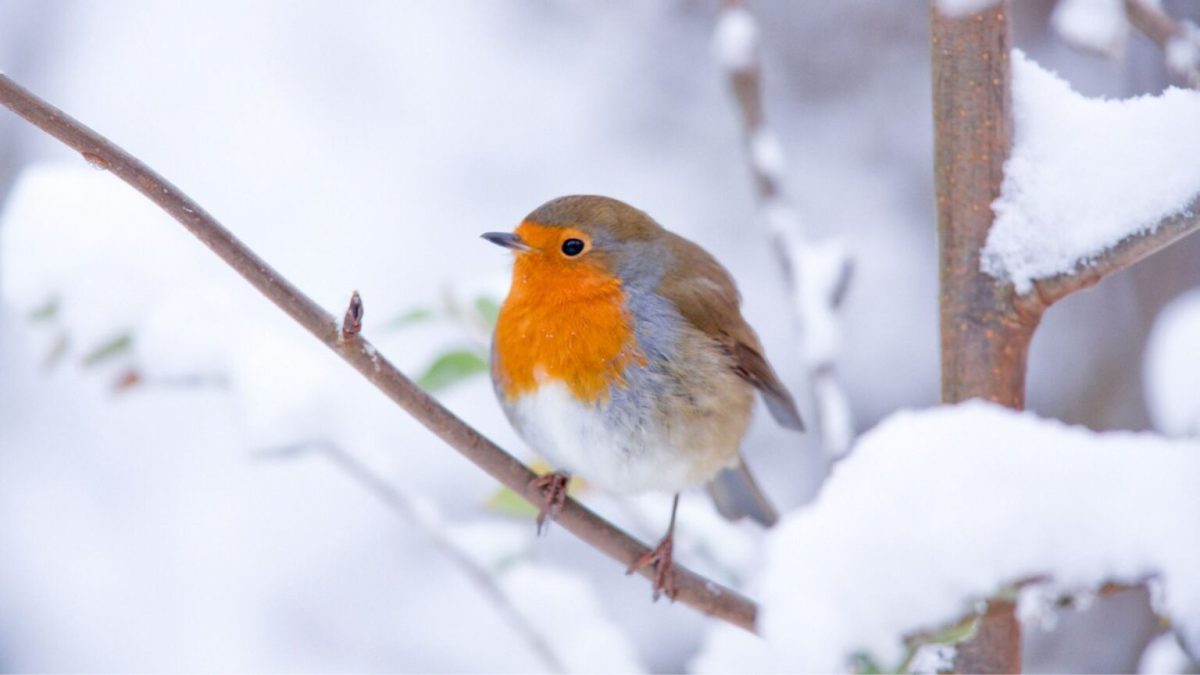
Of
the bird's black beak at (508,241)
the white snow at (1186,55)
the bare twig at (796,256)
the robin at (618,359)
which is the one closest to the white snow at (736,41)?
the bare twig at (796,256)

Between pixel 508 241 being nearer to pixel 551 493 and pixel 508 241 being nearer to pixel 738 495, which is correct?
pixel 551 493

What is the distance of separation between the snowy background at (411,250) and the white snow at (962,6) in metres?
2.04

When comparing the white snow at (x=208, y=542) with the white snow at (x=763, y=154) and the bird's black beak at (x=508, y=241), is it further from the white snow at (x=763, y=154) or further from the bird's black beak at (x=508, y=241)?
the white snow at (x=763, y=154)

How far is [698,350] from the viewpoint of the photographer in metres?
2.27

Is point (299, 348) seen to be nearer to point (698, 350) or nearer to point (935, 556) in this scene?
point (698, 350)

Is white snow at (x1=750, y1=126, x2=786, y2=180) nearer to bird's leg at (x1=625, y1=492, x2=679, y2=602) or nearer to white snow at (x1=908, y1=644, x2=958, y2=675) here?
bird's leg at (x1=625, y1=492, x2=679, y2=602)

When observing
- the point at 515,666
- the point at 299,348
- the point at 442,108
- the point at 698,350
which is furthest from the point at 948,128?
the point at 442,108

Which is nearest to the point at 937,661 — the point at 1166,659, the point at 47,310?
the point at 1166,659

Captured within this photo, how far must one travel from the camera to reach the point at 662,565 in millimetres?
1902

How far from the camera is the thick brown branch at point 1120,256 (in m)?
1.19

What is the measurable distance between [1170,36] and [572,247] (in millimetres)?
1116

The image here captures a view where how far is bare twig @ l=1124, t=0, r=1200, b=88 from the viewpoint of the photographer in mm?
1391

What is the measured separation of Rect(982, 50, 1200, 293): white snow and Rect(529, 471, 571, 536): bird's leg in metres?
0.65

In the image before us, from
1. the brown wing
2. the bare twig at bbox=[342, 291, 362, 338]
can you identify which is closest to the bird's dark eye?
the brown wing
